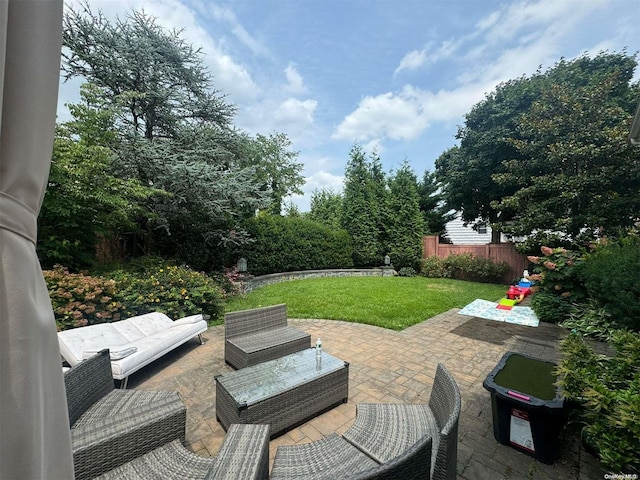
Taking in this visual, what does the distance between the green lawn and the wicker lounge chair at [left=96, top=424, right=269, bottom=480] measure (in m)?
4.43

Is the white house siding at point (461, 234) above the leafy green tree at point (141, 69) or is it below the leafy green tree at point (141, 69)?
below

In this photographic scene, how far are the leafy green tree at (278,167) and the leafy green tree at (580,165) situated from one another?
1544 centimetres

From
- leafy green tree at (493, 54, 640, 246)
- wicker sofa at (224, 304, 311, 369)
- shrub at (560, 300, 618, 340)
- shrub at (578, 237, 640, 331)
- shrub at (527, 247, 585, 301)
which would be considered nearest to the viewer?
wicker sofa at (224, 304, 311, 369)

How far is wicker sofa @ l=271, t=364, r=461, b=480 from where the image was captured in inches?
66.1

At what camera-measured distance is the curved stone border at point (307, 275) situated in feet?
33.0

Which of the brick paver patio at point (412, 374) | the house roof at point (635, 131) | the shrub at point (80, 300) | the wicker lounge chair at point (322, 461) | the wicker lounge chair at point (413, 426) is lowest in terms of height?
the brick paver patio at point (412, 374)

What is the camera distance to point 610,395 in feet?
6.46

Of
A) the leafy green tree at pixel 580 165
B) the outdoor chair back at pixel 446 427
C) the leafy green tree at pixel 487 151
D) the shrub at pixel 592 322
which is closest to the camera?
the outdoor chair back at pixel 446 427

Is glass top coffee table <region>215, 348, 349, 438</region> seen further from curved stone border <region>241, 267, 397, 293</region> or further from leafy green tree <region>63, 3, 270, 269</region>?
curved stone border <region>241, 267, 397, 293</region>

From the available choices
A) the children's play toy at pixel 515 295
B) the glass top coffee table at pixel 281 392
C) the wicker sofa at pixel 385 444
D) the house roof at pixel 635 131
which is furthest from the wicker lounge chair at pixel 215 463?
the children's play toy at pixel 515 295

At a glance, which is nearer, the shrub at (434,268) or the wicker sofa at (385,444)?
the wicker sofa at (385,444)

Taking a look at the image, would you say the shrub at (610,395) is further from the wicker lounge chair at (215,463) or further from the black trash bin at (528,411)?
the wicker lounge chair at (215,463)

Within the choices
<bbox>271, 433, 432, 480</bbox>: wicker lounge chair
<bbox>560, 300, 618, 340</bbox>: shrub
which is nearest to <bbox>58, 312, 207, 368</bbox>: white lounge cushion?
<bbox>271, 433, 432, 480</bbox>: wicker lounge chair

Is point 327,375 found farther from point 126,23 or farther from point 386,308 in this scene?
point 126,23
